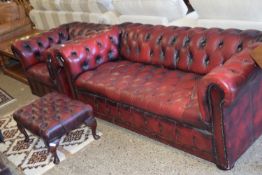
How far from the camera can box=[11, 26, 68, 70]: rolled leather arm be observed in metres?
3.67

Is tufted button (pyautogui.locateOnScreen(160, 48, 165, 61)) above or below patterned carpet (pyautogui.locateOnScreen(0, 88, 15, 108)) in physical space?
above

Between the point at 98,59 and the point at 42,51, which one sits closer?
the point at 98,59

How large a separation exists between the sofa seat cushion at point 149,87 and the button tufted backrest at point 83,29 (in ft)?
1.78

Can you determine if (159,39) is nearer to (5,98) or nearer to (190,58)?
(190,58)

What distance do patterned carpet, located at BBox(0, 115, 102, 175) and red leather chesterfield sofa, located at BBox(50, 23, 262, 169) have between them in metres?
0.30

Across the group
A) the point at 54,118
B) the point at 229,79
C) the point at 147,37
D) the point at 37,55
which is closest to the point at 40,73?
the point at 37,55

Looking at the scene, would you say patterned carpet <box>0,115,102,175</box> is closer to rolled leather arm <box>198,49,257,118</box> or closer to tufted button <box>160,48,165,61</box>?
tufted button <box>160,48,165,61</box>

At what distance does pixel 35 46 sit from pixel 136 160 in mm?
2111

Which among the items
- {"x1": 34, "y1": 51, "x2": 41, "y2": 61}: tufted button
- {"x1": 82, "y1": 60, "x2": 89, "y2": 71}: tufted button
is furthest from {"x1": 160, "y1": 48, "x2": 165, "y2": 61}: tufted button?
{"x1": 34, "y1": 51, "x2": 41, "y2": 61}: tufted button

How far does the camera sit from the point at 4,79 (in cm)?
475

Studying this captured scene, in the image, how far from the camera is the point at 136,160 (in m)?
2.36

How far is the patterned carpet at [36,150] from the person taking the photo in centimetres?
253

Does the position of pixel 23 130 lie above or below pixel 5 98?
above

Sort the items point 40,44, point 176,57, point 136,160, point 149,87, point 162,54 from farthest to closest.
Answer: point 40,44, point 162,54, point 176,57, point 149,87, point 136,160
